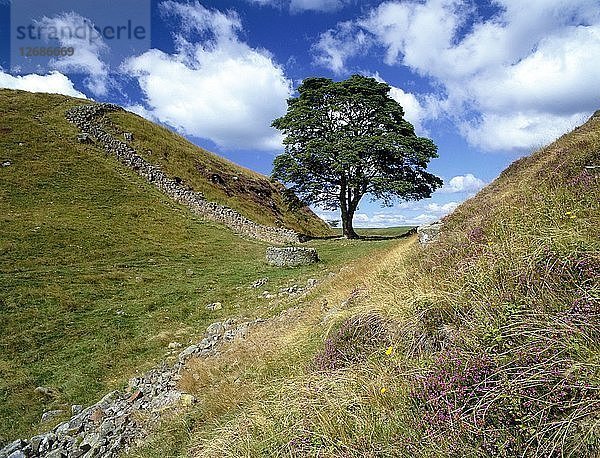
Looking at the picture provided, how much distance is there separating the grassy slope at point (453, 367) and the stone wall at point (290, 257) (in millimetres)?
14630

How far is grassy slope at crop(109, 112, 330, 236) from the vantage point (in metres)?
44.8

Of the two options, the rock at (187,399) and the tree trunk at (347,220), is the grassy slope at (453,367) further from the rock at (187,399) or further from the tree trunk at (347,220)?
the tree trunk at (347,220)

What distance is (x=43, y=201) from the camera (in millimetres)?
30453

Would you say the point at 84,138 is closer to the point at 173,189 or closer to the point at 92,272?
the point at 173,189

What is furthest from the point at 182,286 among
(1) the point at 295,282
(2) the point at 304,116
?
(2) the point at 304,116

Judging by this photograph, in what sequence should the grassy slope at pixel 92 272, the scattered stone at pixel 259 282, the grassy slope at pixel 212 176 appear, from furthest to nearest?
the grassy slope at pixel 212 176 < the scattered stone at pixel 259 282 < the grassy slope at pixel 92 272

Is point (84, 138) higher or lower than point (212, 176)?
higher

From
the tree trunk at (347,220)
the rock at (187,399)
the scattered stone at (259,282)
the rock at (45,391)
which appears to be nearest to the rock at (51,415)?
the rock at (45,391)

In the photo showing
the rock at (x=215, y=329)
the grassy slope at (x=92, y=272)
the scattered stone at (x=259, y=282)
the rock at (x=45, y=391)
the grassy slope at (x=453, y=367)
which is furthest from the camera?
the scattered stone at (x=259, y=282)

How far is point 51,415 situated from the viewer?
10.2 metres

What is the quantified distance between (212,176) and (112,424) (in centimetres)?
4283

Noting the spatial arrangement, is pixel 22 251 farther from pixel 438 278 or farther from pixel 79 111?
pixel 79 111

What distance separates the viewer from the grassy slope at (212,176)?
1766 inches

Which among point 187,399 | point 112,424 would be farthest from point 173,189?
point 187,399
